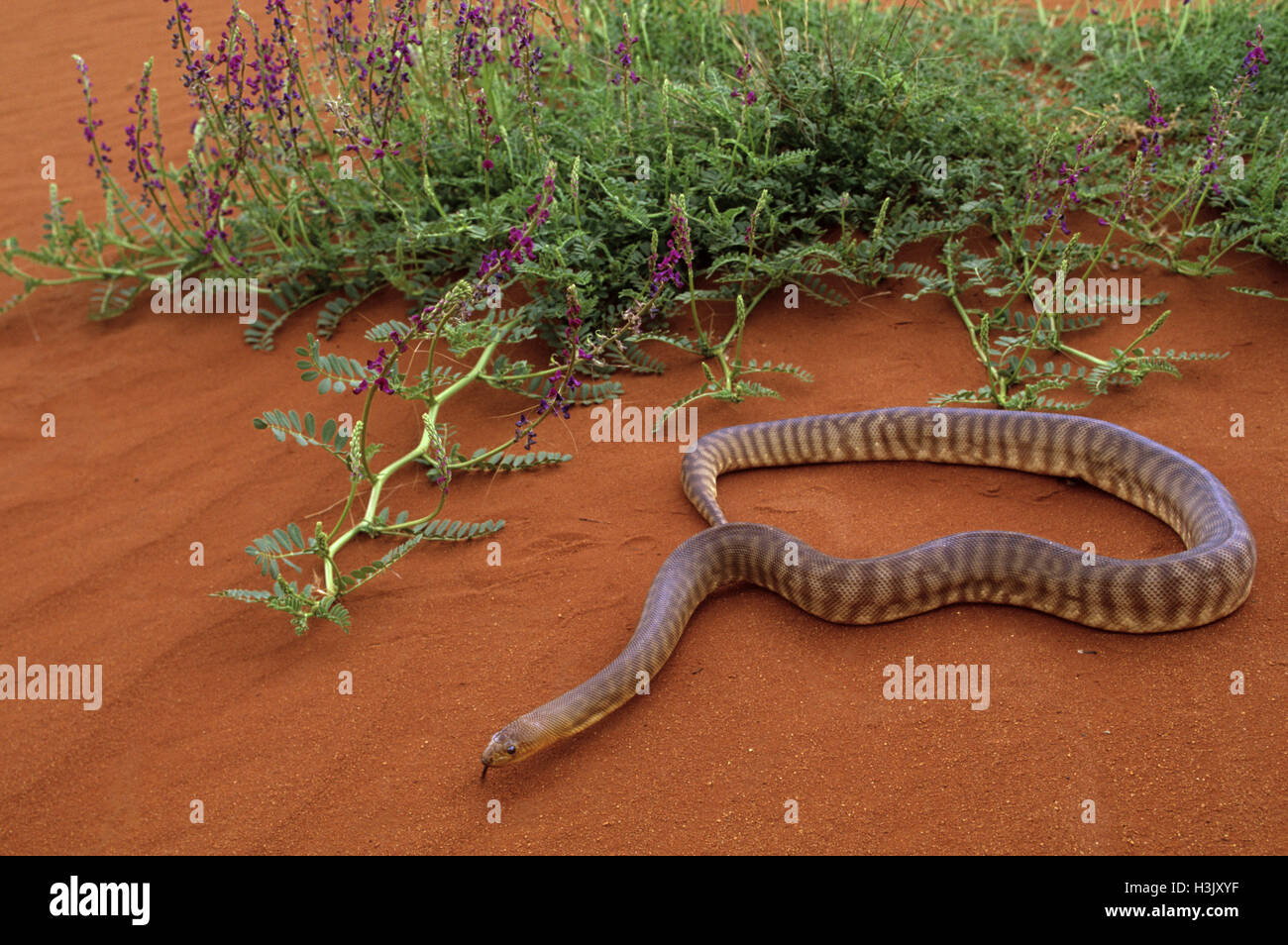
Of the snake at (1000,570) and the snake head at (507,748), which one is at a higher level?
the snake at (1000,570)

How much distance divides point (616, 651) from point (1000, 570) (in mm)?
1705

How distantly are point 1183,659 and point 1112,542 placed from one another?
86 centimetres

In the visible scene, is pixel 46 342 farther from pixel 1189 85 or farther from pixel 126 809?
pixel 1189 85

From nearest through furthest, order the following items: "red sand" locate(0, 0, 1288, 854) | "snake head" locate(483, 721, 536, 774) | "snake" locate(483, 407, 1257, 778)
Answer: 1. "red sand" locate(0, 0, 1288, 854)
2. "snake head" locate(483, 721, 536, 774)
3. "snake" locate(483, 407, 1257, 778)

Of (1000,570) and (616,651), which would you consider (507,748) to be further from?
(1000,570)

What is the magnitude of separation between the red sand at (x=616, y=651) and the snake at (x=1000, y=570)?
9cm

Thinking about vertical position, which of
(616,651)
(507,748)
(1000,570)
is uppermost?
(1000,570)

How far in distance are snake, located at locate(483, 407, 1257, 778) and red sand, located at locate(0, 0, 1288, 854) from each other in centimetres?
9

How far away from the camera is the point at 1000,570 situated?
4480mm

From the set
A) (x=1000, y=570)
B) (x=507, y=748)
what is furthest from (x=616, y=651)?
(x=1000, y=570)

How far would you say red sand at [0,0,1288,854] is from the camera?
3656 mm

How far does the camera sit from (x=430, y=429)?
460 cm

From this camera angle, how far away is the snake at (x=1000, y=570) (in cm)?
417

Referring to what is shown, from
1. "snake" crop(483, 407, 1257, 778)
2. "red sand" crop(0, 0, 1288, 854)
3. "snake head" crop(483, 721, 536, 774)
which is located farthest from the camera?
"snake" crop(483, 407, 1257, 778)
